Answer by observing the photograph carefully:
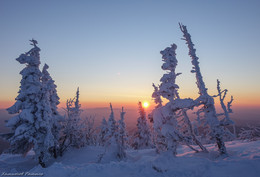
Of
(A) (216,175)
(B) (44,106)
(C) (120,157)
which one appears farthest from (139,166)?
(B) (44,106)

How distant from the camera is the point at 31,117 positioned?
15.0 metres

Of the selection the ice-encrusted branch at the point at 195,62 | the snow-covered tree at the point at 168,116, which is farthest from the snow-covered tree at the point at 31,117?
the ice-encrusted branch at the point at 195,62

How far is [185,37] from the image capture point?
14.8m

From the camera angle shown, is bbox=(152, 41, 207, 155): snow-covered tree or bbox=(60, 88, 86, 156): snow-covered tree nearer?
bbox=(152, 41, 207, 155): snow-covered tree

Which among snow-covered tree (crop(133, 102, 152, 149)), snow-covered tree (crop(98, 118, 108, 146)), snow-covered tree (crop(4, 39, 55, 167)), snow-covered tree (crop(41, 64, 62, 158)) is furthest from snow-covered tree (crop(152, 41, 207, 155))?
snow-covered tree (crop(133, 102, 152, 149))

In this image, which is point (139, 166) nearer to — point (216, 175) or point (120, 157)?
point (216, 175)

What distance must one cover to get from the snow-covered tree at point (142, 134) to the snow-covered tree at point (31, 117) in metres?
24.2

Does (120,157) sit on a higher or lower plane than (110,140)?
lower

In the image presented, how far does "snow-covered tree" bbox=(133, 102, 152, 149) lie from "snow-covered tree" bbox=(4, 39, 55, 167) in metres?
24.2

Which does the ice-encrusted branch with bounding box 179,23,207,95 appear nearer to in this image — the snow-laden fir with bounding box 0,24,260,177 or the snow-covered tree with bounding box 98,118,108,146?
the snow-laden fir with bounding box 0,24,260,177

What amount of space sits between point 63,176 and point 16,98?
11450 mm

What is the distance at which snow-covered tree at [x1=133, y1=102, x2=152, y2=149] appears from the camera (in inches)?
1411

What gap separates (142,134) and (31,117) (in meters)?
26.7

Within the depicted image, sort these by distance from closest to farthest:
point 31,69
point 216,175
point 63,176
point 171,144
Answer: point 216,175 → point 63,176 → point 171,144 → point 31,69
